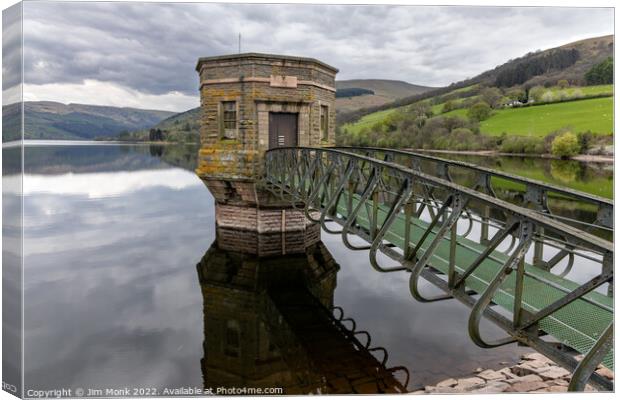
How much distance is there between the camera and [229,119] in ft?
46.4

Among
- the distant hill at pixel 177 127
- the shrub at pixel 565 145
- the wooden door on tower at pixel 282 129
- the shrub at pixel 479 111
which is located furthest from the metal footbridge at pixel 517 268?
the distant hill at pixel 177 127

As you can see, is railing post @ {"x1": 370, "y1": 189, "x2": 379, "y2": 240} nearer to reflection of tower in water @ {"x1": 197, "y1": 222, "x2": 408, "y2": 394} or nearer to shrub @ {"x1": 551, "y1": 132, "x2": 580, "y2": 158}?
reflection of tower in water @ {"x1": 197, "y1": 222, "x2": 408, "y2": 394}

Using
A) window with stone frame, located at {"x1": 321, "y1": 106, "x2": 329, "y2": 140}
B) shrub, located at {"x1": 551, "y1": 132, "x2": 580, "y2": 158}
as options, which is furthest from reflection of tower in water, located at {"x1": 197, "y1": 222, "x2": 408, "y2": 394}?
shrub, located at {"x1": 551, "y1": 132, "x2": 580, "y2": 158}

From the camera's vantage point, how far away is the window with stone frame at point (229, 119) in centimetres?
1400

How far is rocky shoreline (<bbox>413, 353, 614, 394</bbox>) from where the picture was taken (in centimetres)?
702

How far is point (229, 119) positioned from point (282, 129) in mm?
1800

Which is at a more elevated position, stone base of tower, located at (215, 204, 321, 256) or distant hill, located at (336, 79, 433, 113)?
distant hill, located at (336, 79, 433, 113)

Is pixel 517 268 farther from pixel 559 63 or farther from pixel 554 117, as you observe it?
pixel 554 117

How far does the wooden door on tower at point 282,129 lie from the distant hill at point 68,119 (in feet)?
11.7

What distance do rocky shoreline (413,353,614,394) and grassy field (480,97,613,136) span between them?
434cm

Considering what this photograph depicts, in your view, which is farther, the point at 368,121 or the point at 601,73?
the point at 368,121

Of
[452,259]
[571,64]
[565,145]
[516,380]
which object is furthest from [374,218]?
[565,145]

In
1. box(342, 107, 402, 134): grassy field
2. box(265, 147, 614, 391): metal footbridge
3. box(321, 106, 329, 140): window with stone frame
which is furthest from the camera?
box(342, 107, 402, 134): grassy field

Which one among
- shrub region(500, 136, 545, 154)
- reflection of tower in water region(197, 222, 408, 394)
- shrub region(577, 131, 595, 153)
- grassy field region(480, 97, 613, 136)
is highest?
grassy field region(480, 97, 613, 136)
